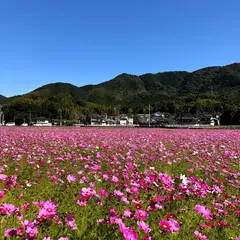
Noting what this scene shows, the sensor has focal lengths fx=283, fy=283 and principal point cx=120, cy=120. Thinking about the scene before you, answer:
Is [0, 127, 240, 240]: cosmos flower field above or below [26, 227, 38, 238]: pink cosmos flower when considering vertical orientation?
below

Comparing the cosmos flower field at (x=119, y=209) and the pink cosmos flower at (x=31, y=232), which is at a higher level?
the pink cosmos flower at (x=31, y=232)

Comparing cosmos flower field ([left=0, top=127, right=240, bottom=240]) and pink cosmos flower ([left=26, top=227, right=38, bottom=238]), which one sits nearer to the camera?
pink cosmos flower ([left=26, top=227, right=38, bottom=238])

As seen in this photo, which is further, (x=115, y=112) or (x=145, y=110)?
(x=145, y=110)

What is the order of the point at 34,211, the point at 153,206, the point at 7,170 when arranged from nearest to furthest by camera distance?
the point at 153,206 → the point at 34,211 → the point at 7,170

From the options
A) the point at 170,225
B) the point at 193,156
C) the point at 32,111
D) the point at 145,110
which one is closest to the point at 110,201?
the point at 170,225

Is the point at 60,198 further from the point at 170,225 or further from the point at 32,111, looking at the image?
the point at 32,111

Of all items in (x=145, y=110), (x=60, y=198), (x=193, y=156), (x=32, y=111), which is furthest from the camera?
(x=145, y=110)

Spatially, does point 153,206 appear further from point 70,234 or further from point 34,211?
point 34,211

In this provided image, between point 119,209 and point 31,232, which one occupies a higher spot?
point 31,232

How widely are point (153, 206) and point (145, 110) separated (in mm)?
165024

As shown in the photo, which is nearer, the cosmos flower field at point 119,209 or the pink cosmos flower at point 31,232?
the pink cosmos flower at point 31,232

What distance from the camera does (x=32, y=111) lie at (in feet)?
397

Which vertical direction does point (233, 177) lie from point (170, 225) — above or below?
below

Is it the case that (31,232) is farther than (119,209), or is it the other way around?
(119,209)
